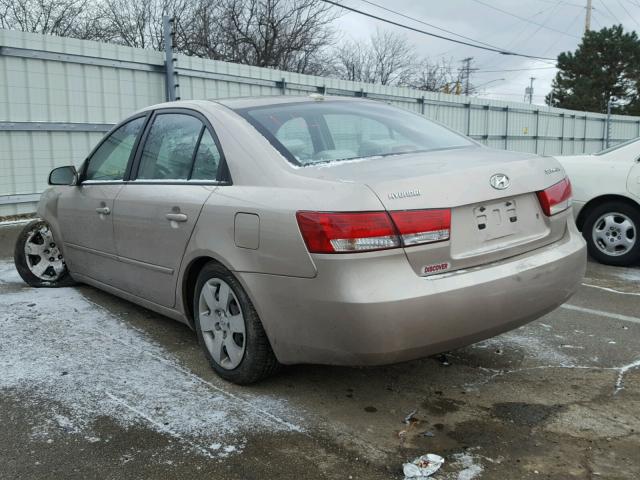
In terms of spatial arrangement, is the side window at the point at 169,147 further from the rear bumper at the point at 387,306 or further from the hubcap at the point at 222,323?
the rear bumper at the point at 387,306

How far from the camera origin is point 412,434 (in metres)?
2.70

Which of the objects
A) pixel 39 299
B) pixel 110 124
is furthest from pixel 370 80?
pixel 39 299

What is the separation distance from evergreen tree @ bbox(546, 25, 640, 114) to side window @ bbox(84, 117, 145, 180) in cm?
5074

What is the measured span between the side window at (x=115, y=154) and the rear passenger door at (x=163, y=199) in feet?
0.61

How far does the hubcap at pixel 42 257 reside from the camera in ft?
17.1

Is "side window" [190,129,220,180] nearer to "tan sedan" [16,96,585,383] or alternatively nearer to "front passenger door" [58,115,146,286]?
"tan sedan" [16,96,585,383]

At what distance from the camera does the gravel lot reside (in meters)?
2.47

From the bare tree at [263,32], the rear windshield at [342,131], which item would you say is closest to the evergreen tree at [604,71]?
the bare tree at [263,32]

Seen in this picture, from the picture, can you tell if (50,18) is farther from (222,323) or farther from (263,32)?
(222,323)

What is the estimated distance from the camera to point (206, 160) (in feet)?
11.0

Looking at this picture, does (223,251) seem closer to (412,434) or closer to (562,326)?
(412,434)

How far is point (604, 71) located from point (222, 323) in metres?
53.3

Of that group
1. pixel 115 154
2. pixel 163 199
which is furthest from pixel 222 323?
pixel 115 154

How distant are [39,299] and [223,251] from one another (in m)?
2.61
